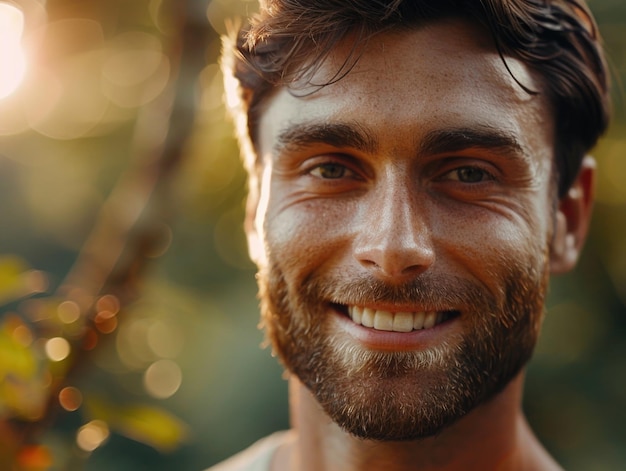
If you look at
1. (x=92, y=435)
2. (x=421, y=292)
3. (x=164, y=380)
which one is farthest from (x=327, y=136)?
(x=164, y=380)

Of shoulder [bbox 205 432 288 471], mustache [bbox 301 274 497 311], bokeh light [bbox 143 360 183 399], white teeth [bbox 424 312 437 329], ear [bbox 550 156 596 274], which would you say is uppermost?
mustache [bbox 301 274 497 311]

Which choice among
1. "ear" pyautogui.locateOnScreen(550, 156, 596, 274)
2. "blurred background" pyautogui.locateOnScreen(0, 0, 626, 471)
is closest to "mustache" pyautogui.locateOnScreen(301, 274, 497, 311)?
"ear" pyautogui.locateOnScreen(550, 156, 596, 274)

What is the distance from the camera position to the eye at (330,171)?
5.47ft

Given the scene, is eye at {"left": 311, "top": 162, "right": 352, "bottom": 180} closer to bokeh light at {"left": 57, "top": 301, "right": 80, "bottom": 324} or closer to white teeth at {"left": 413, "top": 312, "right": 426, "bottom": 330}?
white teeth at {"left": 413, "top": 312, "right": 426, "bottom": 330}

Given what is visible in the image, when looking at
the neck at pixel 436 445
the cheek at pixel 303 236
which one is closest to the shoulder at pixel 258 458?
the neck at pixel 436 445

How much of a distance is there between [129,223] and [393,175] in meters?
0.97

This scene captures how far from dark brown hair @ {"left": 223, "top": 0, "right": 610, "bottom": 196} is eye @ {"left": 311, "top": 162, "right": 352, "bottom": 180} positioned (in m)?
0.18

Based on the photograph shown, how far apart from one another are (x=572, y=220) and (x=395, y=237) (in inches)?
24.9

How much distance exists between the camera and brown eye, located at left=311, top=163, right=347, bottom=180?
167cm

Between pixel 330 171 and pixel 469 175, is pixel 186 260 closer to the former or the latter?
pixel 330 171

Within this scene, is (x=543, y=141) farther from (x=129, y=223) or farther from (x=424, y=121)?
(x=129, y=223)

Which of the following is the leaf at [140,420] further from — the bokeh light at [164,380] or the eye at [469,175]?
the bokeh light at [164,380]

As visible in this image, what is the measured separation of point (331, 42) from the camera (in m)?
1.62

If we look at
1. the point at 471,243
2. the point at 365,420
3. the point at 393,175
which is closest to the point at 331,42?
the point at 393,175
